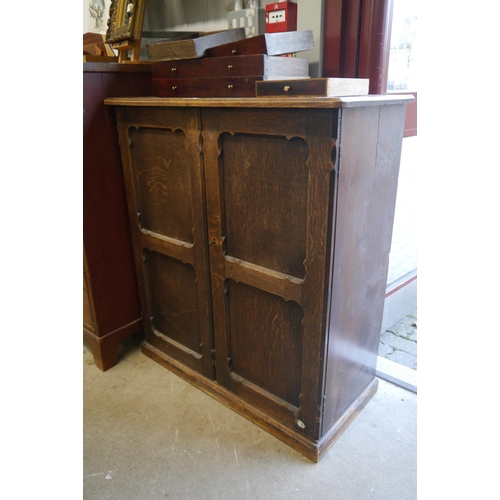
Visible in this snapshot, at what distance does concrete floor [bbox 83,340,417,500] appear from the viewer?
1498mm

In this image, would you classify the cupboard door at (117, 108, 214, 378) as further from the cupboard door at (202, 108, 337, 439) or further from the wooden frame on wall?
the wooden frame on wall

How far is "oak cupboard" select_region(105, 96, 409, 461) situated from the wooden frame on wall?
39 centimetres

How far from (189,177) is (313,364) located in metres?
0.85

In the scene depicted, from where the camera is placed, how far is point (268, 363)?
1657 mm

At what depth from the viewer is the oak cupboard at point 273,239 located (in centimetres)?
129

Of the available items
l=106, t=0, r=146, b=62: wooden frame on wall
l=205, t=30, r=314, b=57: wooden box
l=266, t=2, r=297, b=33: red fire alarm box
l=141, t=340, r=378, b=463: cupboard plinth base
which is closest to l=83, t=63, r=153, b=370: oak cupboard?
l=106, t=0, r=146, b=62: wooden frame on wall

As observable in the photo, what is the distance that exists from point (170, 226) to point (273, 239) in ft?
1.89

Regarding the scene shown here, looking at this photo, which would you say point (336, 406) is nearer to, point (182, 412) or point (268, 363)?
point (268, 363)

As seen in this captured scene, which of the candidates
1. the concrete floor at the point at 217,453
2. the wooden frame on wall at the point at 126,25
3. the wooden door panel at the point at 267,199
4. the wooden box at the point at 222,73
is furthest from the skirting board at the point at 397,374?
the wooden frame on wall at the point at 126,25

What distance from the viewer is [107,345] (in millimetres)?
2107

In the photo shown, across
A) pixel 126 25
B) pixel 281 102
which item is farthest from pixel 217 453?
pixel 126 25

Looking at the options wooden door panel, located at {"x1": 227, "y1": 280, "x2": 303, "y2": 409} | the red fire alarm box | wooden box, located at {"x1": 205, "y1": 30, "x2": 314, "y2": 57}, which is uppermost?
the red fire alarm box

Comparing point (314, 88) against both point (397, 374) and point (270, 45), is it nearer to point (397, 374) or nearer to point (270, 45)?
point (270, 45)

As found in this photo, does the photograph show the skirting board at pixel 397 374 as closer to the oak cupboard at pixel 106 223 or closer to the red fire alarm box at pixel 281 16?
the oak cupboard at pixel 106 223
